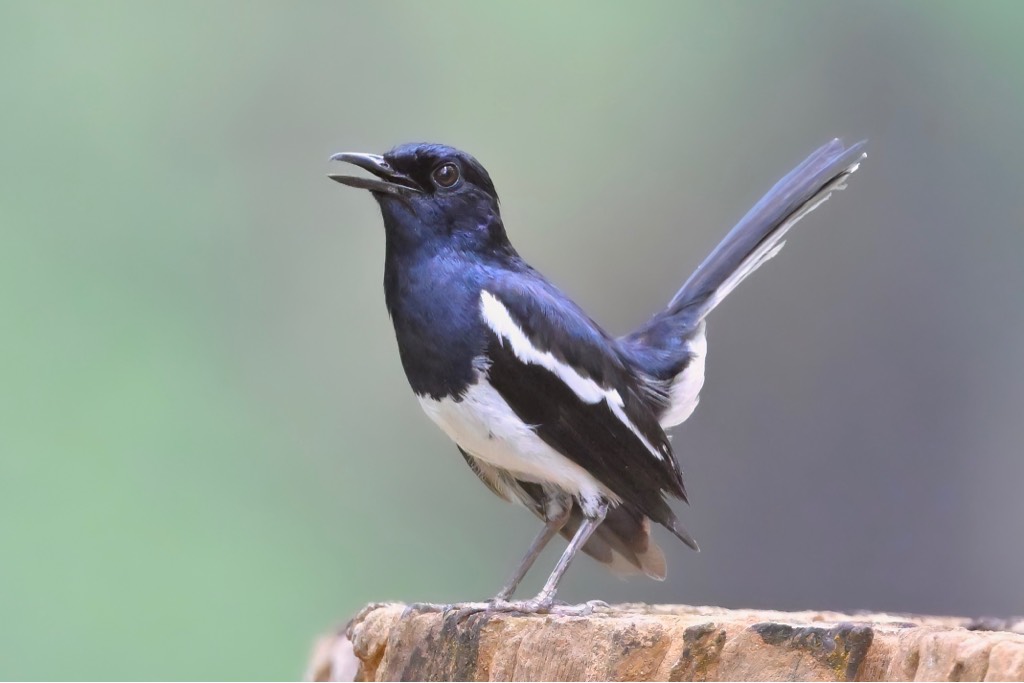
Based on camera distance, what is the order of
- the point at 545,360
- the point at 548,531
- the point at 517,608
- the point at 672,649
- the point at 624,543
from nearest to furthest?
the point at 672,649 < the point at 517,608 < the point at 545,360 < the point at 548,531 < the point at 624,543

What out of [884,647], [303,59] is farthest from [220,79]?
[884,647]

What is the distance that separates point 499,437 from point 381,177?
2.35ft

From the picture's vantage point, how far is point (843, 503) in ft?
14.6

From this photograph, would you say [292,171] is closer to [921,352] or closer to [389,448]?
[389,448]

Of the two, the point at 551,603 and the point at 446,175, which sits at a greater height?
the point at 446,175

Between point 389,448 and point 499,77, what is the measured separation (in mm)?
1688

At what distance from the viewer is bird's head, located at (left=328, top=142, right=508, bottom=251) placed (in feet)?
8.75

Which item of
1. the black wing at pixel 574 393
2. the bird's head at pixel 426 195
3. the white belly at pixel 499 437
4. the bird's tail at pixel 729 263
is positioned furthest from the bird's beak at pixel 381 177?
the bird's tail at pixel 729 263

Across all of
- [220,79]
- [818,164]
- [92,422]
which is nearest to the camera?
[818,164]

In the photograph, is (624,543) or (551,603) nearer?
(551,603)

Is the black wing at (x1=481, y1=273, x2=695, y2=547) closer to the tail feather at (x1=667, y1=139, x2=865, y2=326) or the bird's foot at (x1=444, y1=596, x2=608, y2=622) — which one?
the bird's foot at (x1=444, y1=596, x2=608, y2=622)

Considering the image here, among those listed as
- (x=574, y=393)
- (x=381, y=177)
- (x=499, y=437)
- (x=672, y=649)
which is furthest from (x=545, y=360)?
(x=672, y=649)

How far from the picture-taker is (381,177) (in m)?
2.71

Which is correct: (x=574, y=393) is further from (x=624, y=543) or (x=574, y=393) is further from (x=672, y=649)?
(x=672, y=649)
